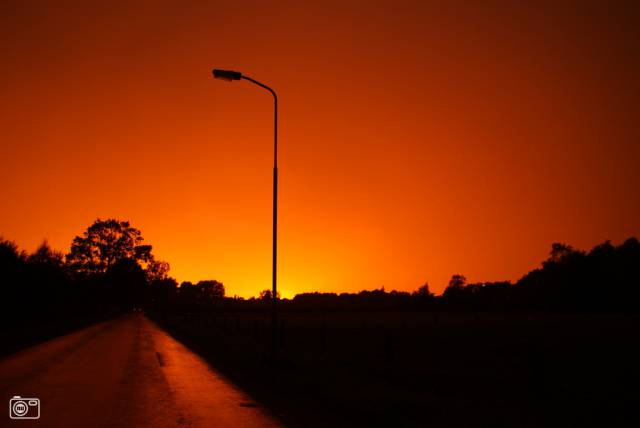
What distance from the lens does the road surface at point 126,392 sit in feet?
33.7

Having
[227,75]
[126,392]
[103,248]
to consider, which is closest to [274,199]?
[227,75]

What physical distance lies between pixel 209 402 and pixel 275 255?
949 cm

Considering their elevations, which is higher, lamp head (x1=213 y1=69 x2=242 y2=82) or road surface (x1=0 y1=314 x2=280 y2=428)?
lamp head (x1=213 y1=69 x2=242 y2=82)

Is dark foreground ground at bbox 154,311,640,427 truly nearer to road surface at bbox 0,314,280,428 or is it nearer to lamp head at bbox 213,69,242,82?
road surface at bbox 0,314,280,428

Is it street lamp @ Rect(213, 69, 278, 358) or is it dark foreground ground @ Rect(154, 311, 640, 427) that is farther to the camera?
street lamp @ Rect(213, 69, 278, 358)

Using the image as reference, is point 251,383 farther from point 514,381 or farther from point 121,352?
point 121,352

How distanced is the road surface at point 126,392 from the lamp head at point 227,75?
9.64 metres

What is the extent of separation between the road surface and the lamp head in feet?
31.6

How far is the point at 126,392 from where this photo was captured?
533 inches

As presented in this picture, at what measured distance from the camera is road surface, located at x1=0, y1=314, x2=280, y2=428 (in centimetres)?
1027

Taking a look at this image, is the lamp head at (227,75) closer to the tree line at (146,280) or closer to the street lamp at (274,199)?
the street lamp at (274,199)

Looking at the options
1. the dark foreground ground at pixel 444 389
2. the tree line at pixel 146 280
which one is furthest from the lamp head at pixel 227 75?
the tree line at pixel 146 280

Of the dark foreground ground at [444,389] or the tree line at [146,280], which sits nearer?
the dark foreground ground at [444,389]

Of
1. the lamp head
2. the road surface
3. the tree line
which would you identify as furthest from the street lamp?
the tree line
